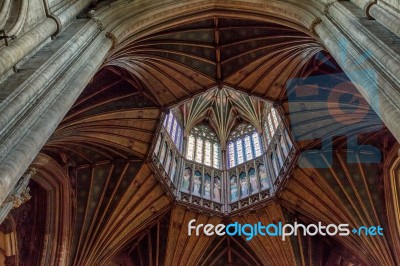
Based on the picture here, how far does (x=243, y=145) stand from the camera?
70.8ft

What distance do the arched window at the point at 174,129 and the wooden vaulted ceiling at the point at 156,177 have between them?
324 centimetres

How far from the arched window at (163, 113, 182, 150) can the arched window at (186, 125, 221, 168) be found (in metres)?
0.77

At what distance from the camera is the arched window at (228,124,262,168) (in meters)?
20.6

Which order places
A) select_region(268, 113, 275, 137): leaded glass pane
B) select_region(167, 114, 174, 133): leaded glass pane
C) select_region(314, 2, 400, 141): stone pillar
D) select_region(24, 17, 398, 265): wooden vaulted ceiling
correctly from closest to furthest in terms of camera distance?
1. select_region(314, 2, 400, 141): stone pillar
2. select_region(24, 17, 398, 265): wooden vaulted ceiling
3. select_region(268, 113, 275, 137): leaded glass pane
4. select_region(167, 114, 174, 133): leaded glass pane

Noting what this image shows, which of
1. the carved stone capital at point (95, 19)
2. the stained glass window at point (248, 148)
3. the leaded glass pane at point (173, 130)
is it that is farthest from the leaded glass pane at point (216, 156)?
the carved stone capital at point (95, 19)

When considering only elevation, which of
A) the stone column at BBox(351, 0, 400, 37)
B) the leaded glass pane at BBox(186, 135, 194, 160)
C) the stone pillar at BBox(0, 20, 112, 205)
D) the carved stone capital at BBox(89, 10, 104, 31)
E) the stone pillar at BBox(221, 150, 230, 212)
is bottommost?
the stone pillar at BBox(0, 20, 112, 205)

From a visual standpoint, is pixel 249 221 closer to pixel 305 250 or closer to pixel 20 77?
pixel 305 250

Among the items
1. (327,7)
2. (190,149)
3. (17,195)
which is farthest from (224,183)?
(17,195)

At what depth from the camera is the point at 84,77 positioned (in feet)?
25.5

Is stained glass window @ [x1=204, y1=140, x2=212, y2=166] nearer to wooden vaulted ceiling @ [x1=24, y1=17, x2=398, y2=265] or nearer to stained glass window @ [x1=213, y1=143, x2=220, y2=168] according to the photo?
stained glass window @ [x1=213, y1=143, x2=220, y2=168]

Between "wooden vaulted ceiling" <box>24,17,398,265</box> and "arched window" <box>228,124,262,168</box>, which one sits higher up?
"arched window" <box>228,124,262,168</box>

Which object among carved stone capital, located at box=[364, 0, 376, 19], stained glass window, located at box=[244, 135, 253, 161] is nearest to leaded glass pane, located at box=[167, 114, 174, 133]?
stained glass window, located at box=[244, 135, 253, 161]

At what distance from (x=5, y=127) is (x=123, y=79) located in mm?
9806

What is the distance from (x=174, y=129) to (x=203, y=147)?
7.20ft
